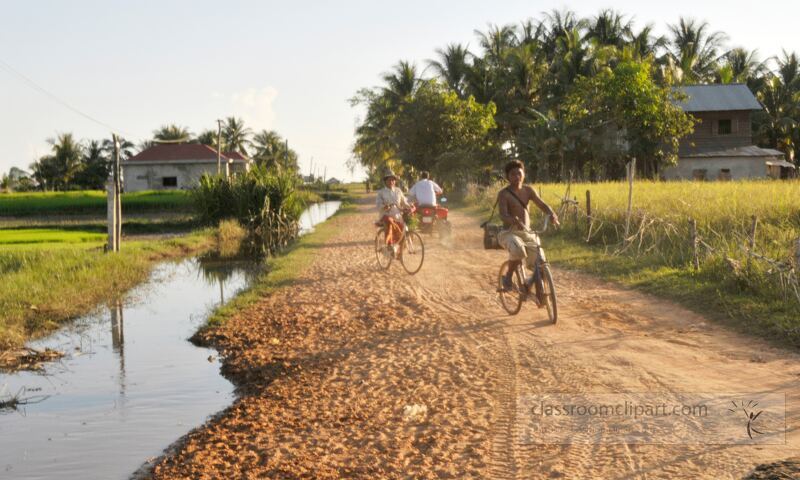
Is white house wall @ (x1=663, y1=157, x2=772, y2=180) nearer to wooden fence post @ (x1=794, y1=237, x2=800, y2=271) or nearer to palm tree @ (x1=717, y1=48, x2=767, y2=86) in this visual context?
palm tree @ (x1=717, y1=48, x2=767, y2=86)

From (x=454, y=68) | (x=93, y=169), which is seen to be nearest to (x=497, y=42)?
(x=454, y=68)

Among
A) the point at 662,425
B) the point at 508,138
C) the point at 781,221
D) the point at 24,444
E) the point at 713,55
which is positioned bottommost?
the point at 24,444

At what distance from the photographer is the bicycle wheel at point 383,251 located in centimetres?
1397

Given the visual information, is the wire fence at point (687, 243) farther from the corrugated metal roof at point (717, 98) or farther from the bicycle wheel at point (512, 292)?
the corrugated metal roof at point (717, 98)

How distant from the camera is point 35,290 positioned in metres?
13.2

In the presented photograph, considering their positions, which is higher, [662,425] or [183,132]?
[183,132]

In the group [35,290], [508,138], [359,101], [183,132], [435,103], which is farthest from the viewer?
[183,132]

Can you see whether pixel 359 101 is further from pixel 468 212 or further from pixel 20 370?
pixel 20 370

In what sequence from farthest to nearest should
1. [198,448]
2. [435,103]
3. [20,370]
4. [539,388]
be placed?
[435,103] < [20,370] < [539,388] < [198,448]

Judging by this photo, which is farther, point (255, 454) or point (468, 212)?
point (468, 212)

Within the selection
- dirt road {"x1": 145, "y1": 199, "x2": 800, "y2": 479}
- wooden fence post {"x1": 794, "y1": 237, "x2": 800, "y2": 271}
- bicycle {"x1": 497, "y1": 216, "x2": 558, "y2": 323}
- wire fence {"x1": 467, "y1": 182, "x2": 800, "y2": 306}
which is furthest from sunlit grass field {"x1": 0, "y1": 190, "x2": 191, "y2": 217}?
wooden fence post {"x1": 794, "y1": 237, "x2": 800, "y2": 271}

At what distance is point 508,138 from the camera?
51.7 m

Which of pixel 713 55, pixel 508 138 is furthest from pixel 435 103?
pixel 713 55

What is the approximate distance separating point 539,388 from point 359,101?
2044 inches
